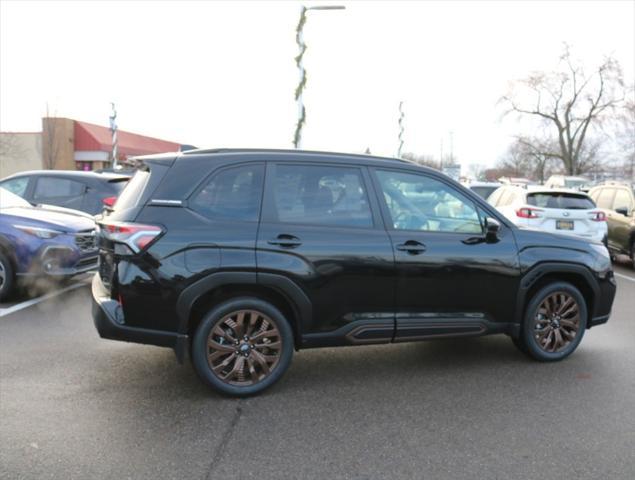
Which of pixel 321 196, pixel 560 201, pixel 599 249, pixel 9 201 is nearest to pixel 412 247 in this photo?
pixel 321 196

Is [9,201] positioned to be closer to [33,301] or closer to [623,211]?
[33,301]

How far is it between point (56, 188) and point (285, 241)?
7.44m

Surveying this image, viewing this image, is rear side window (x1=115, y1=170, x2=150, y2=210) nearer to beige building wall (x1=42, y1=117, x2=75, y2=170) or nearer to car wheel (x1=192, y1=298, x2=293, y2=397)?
car wheel (x1=192, y1=298, x2=293, y2=397)

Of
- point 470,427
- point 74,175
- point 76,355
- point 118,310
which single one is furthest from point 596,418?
point 74,175

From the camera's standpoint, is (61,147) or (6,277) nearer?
(6,277)

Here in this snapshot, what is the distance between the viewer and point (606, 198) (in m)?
12.6

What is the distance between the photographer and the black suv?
399cm

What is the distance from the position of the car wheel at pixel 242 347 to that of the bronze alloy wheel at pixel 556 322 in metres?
2.34

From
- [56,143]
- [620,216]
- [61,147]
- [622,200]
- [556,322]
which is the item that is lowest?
[556,322]

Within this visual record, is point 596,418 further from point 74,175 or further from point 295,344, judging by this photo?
point 74,175

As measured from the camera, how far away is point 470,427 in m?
3.72

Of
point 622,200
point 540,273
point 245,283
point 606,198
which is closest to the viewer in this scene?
point 245,283

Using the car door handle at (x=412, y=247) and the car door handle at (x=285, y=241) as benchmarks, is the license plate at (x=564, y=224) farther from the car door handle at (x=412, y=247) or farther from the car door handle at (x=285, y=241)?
the car door handle at (x=285, y=241)

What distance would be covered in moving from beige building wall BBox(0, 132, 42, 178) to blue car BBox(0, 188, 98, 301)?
119 feet
